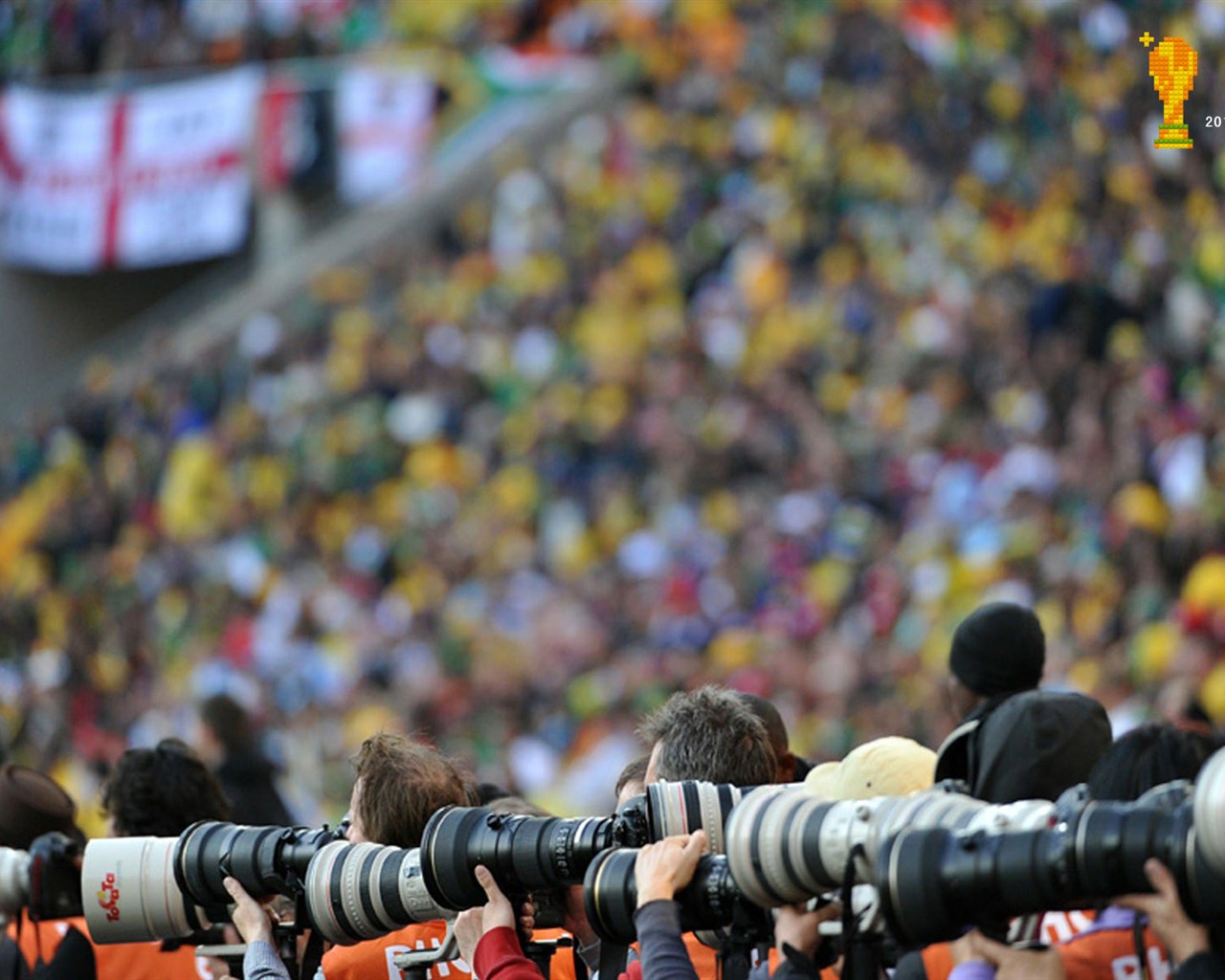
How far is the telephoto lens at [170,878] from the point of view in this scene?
4.05m

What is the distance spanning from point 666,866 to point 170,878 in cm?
122

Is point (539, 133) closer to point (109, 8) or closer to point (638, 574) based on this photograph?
point (109, 8)

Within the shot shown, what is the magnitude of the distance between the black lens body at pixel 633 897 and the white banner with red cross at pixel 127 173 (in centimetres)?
1586

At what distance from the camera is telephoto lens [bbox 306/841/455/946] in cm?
374

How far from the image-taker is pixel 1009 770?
3768 mm

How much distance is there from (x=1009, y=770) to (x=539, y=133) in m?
14.8

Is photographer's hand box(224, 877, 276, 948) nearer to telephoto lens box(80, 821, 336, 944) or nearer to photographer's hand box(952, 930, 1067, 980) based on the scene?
telephoto lens box(80, 821, 336, 944)

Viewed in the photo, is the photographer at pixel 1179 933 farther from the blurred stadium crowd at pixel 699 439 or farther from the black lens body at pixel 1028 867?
the blurred stadium crowd at pixel 699 439

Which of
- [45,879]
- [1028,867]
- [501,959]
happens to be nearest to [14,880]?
[45,879]

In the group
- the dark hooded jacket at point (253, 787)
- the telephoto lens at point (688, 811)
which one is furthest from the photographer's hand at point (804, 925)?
the dark hooded jacket at point (253, 787)

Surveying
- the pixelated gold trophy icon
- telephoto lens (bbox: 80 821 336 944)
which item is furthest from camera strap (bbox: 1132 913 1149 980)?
the pixelated gold trophy icon

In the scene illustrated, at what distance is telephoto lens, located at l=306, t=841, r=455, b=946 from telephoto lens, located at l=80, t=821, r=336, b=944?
177mm

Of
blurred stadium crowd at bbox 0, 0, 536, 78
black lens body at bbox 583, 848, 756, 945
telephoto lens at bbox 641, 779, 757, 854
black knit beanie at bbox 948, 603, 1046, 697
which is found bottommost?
black lens body at bbox 583, 848, 756, 945

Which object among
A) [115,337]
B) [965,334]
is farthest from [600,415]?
[115,337]
